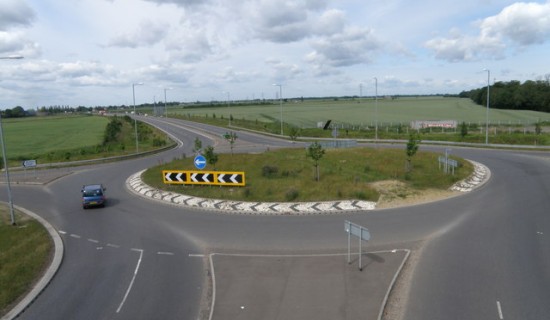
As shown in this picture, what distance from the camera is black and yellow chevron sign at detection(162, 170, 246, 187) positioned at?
29219 millimetres

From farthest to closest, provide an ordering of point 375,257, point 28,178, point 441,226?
point 28,178 → point 441,226 → point 375,257

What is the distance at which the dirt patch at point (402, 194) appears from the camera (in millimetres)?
24891

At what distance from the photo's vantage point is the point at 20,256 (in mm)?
17891

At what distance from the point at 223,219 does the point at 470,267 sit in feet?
41.5

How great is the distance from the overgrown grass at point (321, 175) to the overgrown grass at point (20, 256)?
33.0ft

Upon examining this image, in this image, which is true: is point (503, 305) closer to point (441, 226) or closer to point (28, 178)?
point (441, 226)

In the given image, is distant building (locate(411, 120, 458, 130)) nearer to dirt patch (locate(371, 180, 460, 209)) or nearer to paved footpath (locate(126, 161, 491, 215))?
paved footpath (locate(126, 161, 491, 215))

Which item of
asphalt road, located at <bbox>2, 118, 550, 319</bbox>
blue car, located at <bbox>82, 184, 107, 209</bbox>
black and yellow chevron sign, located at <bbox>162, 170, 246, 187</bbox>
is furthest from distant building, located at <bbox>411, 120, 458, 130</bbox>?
blue car, located at <bbox>82, 184, 107, 209</bbox>

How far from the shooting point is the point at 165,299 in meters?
13.6

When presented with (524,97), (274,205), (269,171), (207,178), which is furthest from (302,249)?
(524,97)

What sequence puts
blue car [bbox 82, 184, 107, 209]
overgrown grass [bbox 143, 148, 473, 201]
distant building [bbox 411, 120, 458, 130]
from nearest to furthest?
blue car [bbox 82, 184, 107, 209] → overgrown grass [bbox 143, 148, 473, 201] → distant building [bbox 411, 120, 458, 130]

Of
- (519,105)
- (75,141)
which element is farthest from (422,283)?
(519,105)

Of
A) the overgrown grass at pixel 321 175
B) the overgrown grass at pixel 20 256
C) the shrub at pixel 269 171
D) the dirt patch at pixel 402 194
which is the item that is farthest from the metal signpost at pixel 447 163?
the overgrown grass at pixel 20 256

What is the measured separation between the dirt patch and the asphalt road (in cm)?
100
